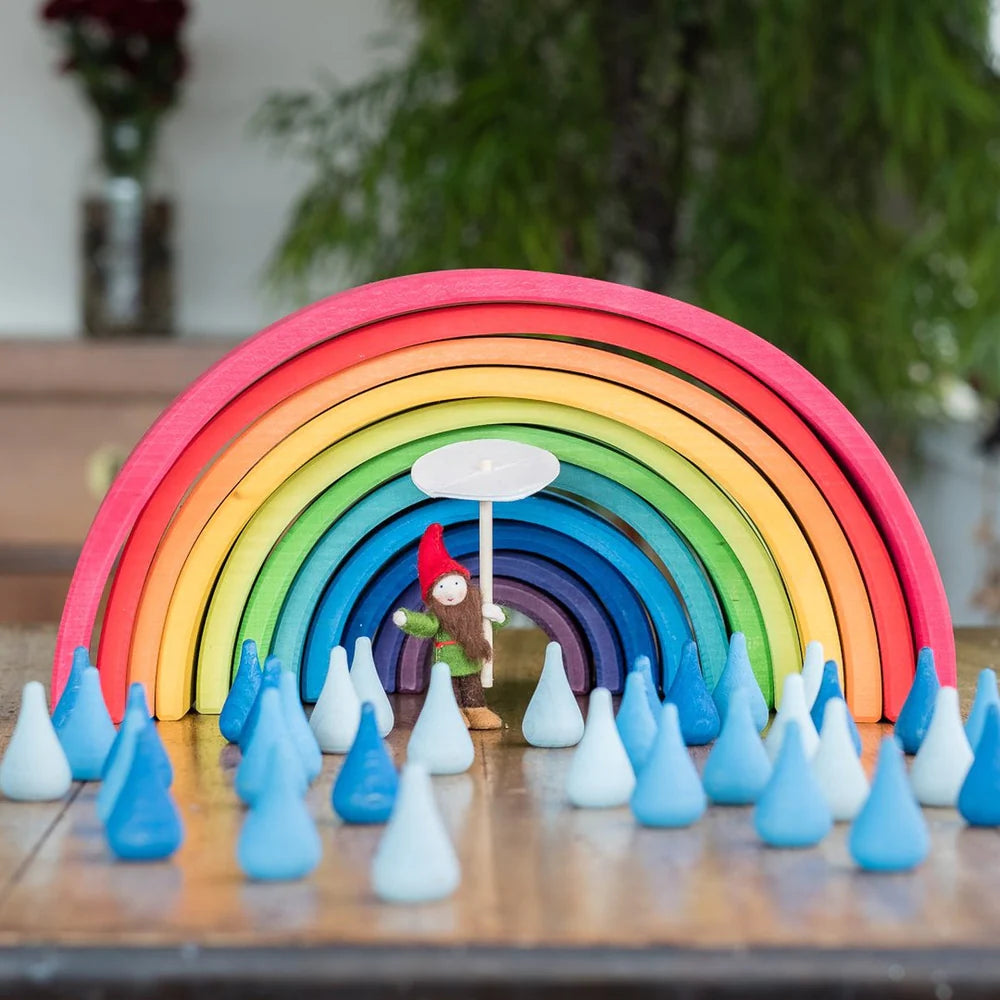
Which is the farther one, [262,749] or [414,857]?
[262,749]

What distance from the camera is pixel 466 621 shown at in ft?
3.27

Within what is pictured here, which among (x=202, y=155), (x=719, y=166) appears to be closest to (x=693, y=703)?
(x=719, y=166)

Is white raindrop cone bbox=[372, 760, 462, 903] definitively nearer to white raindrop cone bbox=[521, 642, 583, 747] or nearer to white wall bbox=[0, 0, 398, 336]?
white raindrop cone bbox=[521, 642, 583, 747]

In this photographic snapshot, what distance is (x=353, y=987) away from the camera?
1.86ft

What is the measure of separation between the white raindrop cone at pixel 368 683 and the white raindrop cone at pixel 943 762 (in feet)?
1.22

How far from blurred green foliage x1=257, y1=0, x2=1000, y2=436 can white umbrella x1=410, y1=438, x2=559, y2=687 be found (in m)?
1.08

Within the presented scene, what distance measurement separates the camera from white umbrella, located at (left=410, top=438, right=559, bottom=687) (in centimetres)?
96

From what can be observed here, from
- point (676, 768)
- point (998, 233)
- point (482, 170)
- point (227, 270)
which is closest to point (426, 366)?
point (676, 768)

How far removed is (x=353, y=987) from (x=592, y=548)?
572 millimetres

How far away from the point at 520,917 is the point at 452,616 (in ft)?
1.30

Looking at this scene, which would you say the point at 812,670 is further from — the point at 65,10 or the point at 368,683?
the point at 65,10

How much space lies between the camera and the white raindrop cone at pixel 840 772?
31.0 inches

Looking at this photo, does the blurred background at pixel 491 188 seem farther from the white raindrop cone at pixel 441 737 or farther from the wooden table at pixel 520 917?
the wooden table at pixel 520 917

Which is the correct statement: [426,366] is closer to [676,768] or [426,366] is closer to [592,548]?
[592,548]
